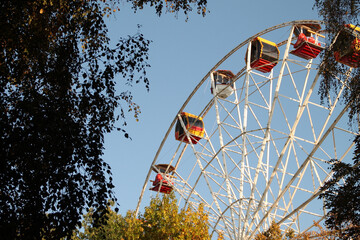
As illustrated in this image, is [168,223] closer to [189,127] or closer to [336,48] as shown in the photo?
[189,127]

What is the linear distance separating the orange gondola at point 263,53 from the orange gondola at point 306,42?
5.83 feet

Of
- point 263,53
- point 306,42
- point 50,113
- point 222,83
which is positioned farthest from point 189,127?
point 50,113

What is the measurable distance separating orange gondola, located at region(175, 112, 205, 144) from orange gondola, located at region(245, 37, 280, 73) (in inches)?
248

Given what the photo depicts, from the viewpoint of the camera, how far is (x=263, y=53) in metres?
29.6

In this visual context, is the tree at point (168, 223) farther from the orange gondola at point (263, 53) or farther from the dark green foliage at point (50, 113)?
the dark green foliage at point (50, 113)

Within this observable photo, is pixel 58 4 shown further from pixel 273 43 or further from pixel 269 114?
pixel 273 43

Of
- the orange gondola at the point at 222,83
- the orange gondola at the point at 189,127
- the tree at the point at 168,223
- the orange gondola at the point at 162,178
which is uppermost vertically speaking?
the orange gondola at the point at 222,83

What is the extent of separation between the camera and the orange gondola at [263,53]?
96.8ft

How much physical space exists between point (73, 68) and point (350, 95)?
20.7 ft

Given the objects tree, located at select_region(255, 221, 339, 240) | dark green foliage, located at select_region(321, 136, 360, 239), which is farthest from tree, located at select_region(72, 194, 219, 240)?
dark green foliage, located at select_region(321, 136, 360, 239)

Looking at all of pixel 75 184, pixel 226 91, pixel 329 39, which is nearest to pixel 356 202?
pixel 329 39

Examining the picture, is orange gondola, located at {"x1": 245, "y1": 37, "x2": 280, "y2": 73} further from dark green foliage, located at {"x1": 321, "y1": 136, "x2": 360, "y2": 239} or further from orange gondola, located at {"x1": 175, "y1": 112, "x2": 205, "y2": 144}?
dark green foliage, located at {"x1": 321, "y1": 136, "x2": 360, "y2": 239}

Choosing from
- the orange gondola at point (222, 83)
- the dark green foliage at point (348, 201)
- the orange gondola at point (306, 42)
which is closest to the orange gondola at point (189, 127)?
the orange gondola at point (222, 83)

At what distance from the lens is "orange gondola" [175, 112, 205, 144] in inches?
1372
